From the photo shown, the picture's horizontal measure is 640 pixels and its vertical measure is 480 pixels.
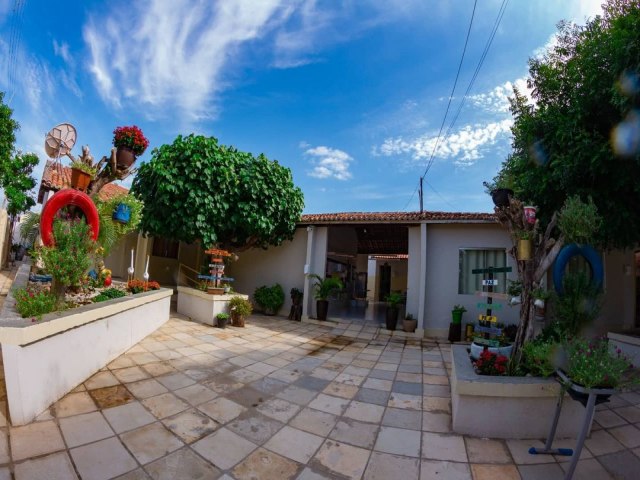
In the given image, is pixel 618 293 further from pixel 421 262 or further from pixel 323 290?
pixel 323 290

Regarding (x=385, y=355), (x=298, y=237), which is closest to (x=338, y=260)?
(x=298, y=237)

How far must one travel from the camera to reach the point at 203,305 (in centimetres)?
793

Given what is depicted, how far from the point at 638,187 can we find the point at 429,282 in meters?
4.85

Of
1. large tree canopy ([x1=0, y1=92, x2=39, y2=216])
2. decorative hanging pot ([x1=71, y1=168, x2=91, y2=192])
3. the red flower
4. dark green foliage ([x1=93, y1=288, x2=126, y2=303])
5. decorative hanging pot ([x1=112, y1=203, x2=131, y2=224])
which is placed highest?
large tree canopy ([x1=0, y1=92, x2=39, y2=216])

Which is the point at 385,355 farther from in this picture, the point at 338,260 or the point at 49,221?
the point at 338,260

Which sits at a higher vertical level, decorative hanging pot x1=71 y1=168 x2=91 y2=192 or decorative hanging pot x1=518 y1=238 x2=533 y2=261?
decorative hanging pot x1=71 y1=168 x2=91 y2=192

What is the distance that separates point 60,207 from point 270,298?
6.82m

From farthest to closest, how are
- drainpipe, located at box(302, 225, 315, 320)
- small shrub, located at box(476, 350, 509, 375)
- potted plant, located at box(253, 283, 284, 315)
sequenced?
potted plant, located at box(253, 283, 284, 315)
drainpipe, located at box(302, 225, 315, 320)
small shrub, located at box(476, 350, 509, 375)

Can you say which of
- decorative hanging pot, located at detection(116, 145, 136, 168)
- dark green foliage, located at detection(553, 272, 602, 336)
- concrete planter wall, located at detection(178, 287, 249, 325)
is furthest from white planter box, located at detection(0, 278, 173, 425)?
dark green foliage, located at detection(553, 272, 602, 336)

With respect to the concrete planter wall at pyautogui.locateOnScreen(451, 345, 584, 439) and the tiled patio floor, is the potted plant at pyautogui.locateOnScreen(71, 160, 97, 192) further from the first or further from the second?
the concrete planter wall at pyautogui.locateOnScreen(451, 345, 584, 439)

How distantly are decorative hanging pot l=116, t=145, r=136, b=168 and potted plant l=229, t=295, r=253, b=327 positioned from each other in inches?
165

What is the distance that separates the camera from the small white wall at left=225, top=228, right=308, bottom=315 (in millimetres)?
10477

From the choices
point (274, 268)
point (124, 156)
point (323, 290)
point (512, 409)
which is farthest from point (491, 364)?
point (274, 268)

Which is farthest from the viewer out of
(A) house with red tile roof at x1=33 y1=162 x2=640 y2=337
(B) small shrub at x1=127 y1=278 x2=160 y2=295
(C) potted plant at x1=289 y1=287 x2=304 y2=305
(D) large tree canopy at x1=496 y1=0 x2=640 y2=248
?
Answer: (C) potted plant at x1=289 y1=287 x2=304 y2=305
